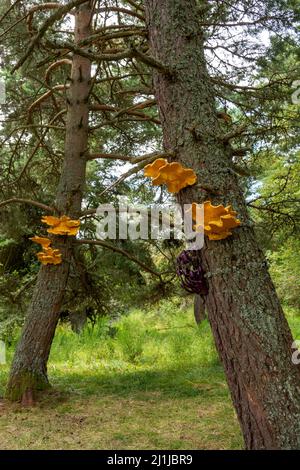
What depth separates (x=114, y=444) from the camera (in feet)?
12.7

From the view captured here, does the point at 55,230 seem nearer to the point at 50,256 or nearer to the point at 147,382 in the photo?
the point at 50,256

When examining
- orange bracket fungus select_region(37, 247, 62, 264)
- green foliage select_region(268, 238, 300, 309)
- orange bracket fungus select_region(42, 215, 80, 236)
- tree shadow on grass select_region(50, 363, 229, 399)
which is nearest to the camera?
orange bracket fungus select_region(42, 215, 80, 236)

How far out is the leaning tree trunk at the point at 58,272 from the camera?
5281mm

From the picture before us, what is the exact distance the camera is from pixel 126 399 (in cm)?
526

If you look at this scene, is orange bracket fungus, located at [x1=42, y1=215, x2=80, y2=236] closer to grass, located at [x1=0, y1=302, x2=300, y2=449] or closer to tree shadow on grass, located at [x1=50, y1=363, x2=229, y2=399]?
grass, located at [x1=0, y1=302, x2=300, y2=449]

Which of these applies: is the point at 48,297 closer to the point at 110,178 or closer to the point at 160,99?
the point at 160,99

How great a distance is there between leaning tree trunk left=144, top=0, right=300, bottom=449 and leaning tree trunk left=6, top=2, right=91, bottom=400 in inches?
108

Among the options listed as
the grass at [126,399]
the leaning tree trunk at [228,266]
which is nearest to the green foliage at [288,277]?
the grass at [126,399]

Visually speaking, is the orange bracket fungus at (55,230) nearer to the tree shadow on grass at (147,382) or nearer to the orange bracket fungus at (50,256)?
the orange bracket fungus at (50,256)

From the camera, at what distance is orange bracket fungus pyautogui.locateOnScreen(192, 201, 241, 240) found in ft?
8.40

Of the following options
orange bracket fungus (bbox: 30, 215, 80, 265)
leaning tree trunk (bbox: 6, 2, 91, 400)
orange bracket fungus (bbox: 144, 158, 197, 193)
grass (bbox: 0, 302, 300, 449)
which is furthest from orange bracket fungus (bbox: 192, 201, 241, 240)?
leaning tree trunk (bbox: 6, 2, 91, 400)

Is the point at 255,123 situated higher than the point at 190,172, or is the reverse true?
the point at 255,123
